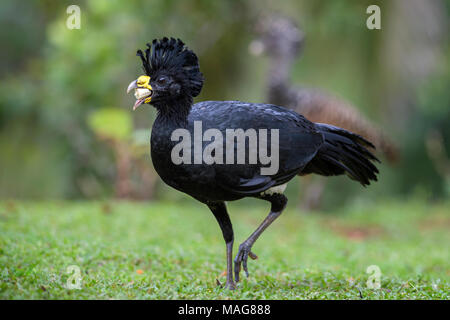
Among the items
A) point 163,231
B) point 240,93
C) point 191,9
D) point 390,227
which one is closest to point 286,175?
point 163,231

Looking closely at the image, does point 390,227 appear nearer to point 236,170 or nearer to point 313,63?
point 313,63

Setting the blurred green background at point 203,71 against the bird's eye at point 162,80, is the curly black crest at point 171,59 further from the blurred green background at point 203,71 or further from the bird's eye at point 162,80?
the blurred green background at point 203,71

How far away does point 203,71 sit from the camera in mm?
12680

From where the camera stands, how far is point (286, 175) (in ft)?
14.7

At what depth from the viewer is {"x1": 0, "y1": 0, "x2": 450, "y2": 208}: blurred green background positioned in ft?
35.3

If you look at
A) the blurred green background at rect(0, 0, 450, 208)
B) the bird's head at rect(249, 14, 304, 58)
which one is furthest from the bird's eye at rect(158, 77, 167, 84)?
the blurred green background at rect(0, 0, 450, 208)

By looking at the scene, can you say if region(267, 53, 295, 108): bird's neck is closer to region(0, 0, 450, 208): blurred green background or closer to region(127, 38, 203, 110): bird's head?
region(0, 0, 450, 208): blurred green background

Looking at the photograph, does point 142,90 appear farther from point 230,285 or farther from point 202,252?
point 202,252

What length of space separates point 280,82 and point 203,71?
3297mm

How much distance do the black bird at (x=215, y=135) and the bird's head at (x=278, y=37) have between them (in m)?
5.40

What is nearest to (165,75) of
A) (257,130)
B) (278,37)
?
(257,130)

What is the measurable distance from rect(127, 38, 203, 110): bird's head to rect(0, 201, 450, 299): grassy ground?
1.51 m

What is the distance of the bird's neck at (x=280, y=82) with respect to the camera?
384 inches

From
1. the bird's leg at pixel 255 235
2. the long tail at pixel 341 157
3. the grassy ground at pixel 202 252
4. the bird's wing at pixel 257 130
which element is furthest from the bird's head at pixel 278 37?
the bird's leg at pixel 255 235
